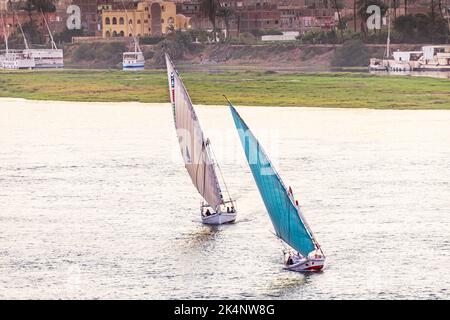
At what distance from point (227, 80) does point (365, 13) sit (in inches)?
1971

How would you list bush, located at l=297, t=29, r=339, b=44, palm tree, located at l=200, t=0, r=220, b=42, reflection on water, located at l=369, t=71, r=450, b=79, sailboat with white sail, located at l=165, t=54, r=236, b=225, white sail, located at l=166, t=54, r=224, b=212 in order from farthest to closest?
palm tree, located at l=200, t=0, r=220, b=42 < bush, located at l=297, t=29, r=339, b=44 < reflection on water, located at l=369, t=71, r=450, b=79 < white sail, located at l=166, t=54, r=224, b=212 < sailboat with white sail, located at l=165, t=54, r=236, b=225

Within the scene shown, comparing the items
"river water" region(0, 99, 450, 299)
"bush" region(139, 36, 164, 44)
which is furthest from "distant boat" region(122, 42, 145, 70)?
"river water" region(0, 99, 450, 299)

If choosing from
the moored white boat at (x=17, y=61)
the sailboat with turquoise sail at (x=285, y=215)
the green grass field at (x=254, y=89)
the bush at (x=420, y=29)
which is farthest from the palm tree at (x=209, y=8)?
the sailboat with turquoise sail at (x=285, y=215)

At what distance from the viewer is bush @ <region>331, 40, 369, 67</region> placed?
533 feet

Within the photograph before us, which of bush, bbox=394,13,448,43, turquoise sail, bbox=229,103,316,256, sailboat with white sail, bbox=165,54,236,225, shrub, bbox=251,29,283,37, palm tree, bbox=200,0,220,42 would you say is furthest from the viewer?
palm tree, bbox=200,0,220,42

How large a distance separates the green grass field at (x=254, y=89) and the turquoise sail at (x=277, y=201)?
56325 mm

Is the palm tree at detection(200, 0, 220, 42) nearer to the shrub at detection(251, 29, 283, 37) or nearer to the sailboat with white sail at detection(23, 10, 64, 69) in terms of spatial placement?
the shrub at detection(251, 29, 283, 37)

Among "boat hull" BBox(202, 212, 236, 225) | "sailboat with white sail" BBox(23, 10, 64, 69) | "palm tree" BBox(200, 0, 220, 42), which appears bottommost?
"sailboat with white sail" BBox(23, 10, 64, 69)

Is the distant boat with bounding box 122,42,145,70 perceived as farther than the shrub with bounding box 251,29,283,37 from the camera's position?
No

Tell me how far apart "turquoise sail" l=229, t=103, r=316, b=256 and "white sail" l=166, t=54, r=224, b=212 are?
5.88 metres

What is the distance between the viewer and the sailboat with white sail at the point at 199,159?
180 ft

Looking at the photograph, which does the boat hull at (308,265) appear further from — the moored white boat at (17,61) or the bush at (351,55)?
the moored white boat at (17,61)

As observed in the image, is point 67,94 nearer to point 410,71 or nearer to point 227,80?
point 227,80

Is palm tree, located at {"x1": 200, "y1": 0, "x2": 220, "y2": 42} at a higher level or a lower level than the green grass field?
higher
